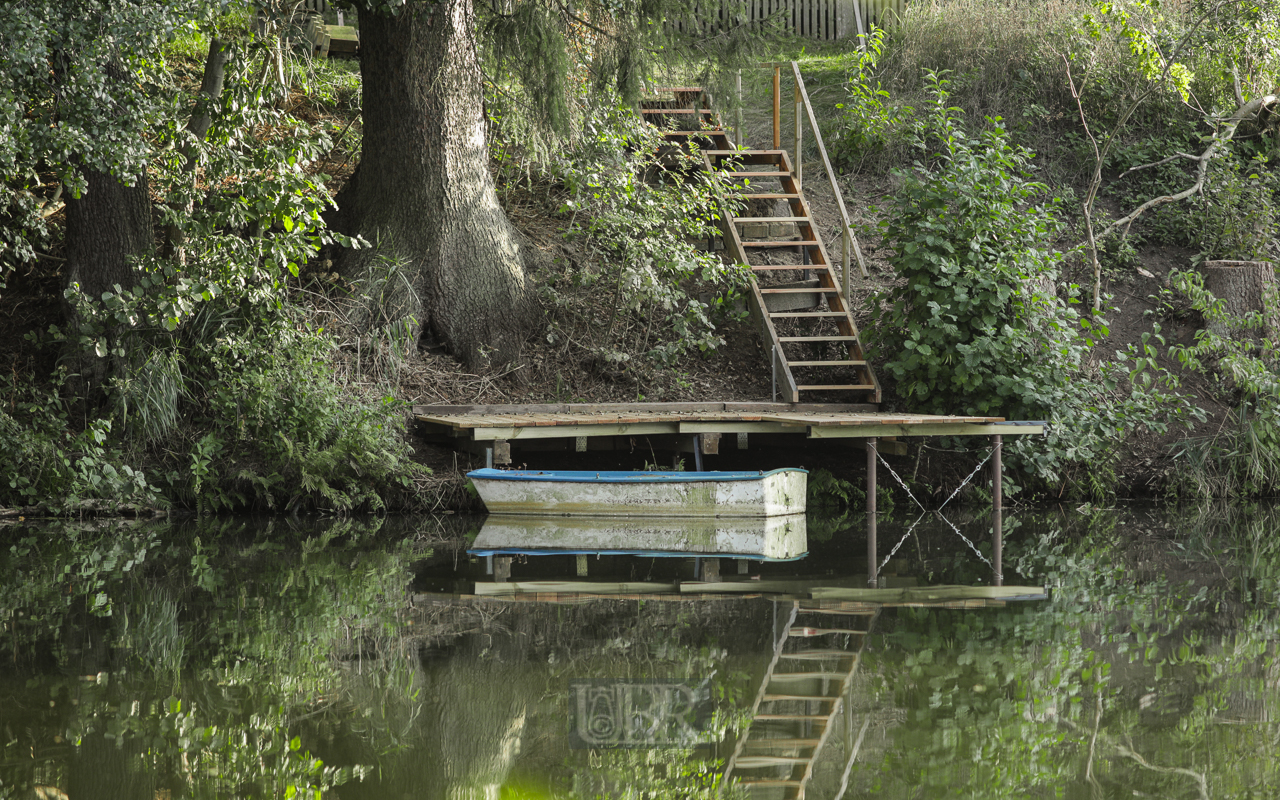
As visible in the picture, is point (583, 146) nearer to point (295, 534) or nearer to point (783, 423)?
point (783, 423)

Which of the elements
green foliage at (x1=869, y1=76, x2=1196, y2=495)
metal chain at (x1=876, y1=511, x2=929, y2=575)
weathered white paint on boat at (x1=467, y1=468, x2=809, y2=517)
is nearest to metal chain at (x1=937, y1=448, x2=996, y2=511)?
green foliage at (x1=869, y1=76, x2=1196, y2=495)

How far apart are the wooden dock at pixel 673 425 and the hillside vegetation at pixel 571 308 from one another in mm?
637

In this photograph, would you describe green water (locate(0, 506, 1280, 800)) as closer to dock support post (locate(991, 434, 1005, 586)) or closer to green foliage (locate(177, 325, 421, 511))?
dock support post (locate(991, 434, 1005, 586))

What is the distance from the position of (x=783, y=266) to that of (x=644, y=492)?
3700 millimetres

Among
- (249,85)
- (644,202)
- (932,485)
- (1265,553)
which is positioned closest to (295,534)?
(249,85)

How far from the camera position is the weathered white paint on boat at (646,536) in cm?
905

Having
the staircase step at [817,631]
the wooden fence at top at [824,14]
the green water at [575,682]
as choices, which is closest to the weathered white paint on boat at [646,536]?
the green water at [575,682]

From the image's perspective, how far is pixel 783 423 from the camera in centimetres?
1081

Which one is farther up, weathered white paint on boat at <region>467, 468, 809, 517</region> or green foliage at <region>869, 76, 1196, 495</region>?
green foliage at <region>869, 76, 1196, 495</region>

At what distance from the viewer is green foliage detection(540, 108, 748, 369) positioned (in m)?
12.7

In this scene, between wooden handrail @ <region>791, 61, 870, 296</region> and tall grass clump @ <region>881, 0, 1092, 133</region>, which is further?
tall grass clump @ <region>881, 0, 1092, 133</region>

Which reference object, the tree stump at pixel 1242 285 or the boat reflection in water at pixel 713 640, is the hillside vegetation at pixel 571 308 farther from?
the boat reflection in water at pixel 713 640

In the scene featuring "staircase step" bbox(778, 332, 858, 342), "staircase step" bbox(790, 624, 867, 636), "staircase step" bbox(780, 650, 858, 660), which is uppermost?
"staircase step" bbox(778, 332, 858, 342)

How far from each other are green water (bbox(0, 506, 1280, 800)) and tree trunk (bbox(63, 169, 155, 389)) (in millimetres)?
3313
